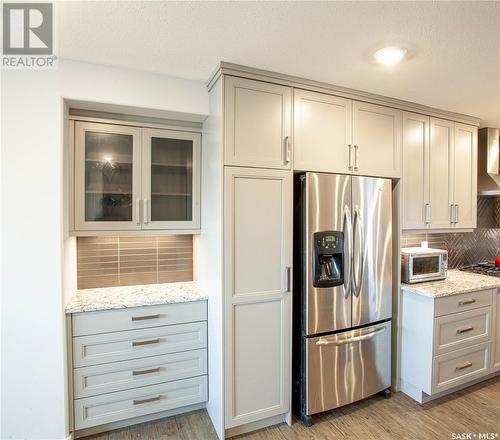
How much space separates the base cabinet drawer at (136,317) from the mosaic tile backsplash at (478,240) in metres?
2.60

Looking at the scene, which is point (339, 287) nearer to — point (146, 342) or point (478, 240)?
point (146, 342)

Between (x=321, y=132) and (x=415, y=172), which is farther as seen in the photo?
(x=415, y=172)

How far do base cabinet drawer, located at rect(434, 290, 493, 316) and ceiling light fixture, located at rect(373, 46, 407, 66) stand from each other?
177 cm

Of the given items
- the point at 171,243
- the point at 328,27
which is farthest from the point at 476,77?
the point at 171,243

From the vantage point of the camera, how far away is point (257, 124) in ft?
6.46

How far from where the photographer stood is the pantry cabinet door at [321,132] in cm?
209

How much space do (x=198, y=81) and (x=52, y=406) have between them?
235 cm

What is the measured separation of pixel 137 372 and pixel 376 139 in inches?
99.1

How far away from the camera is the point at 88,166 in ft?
6.95

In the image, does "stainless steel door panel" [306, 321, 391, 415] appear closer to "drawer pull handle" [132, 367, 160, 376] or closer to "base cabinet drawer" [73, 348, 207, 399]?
"base cabinet drawer" [73, 348, 207, 399]

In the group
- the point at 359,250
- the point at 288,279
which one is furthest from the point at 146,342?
the point at 359,250

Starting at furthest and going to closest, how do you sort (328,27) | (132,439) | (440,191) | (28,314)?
1. (440,191)
2. (132,439)
3. (28,314)
4. (328,27)

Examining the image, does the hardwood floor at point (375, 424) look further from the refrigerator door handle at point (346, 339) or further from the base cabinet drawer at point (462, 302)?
the base cabinet drawer at point (462, 302)

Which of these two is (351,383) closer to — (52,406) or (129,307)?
(129,307)
